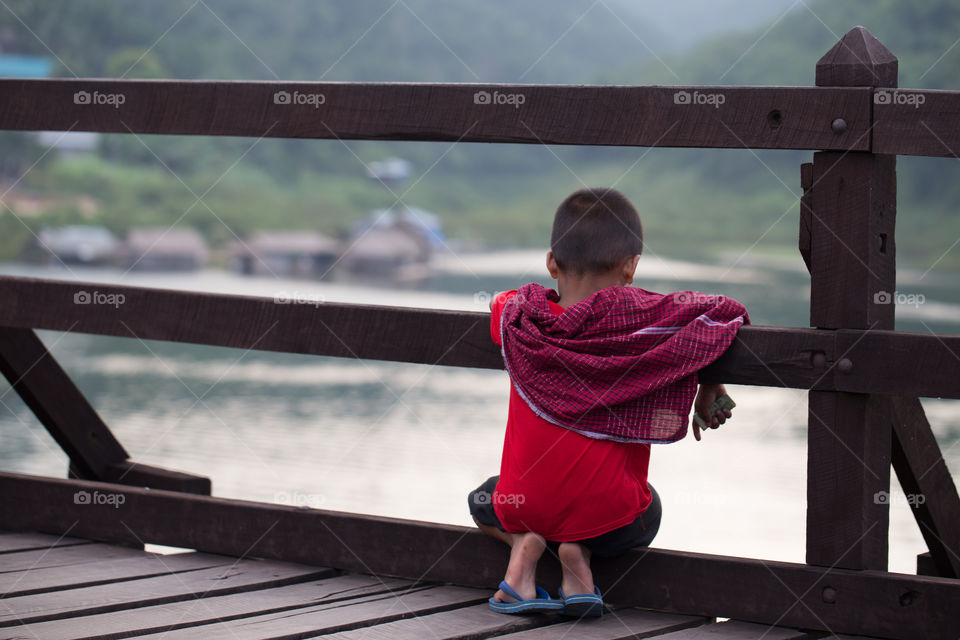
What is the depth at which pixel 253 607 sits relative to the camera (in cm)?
224

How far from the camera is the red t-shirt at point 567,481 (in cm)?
220

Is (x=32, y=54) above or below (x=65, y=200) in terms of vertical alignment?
above

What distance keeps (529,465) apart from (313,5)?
74870mm

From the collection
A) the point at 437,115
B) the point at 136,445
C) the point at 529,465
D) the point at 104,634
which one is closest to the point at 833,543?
the point at 529,465

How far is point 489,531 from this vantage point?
7.71 feet

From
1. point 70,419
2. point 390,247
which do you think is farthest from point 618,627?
point 390,247

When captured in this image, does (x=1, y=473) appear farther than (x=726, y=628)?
Yes

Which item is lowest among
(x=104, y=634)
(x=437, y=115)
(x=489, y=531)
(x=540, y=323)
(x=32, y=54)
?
(x=104, y=634)

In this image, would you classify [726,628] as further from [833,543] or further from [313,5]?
[313,5]

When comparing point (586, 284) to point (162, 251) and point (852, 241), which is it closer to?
point (852, 241)

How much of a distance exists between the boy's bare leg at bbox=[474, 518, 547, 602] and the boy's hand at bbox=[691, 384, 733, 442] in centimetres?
38

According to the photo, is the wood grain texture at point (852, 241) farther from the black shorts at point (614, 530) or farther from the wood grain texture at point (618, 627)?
the wood grain texture at point (618, 627)

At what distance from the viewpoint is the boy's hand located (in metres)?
2.20

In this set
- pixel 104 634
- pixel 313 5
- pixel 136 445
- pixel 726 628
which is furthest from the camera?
pixel 313 5
